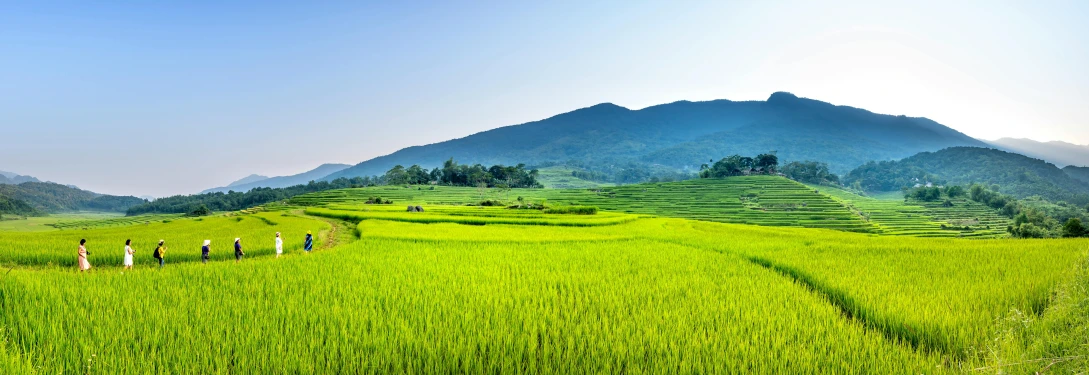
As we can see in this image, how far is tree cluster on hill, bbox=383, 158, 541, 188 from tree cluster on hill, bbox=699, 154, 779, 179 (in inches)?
2091

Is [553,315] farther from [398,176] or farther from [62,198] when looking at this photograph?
[62,198]

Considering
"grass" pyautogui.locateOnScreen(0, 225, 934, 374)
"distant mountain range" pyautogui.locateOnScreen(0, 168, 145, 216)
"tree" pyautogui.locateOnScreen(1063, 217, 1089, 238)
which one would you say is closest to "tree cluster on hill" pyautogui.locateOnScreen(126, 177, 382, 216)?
"distant mountain range" pyautogui.locateOnScreen(0, 168, 145, 216)

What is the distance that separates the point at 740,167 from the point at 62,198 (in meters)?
250

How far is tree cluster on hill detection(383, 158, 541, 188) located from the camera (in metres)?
124

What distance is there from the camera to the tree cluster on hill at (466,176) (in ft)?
405

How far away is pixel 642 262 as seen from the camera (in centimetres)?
1177

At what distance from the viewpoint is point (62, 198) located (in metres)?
164

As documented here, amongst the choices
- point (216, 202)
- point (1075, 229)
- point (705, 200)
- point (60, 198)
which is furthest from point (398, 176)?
point (60, 198)

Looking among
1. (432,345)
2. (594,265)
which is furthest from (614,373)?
(594,265)

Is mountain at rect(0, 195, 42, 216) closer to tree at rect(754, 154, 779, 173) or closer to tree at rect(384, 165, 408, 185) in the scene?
tree at rect(384, 165, 408, 185)

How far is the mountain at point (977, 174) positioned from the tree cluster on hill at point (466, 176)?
117 m

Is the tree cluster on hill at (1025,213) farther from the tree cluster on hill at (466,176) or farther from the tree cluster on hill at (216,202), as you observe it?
the tree cluster on hill at (216,202)

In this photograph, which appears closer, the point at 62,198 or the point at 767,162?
the point at 767,162

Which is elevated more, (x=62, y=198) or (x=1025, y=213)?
(x=62, y=198)
